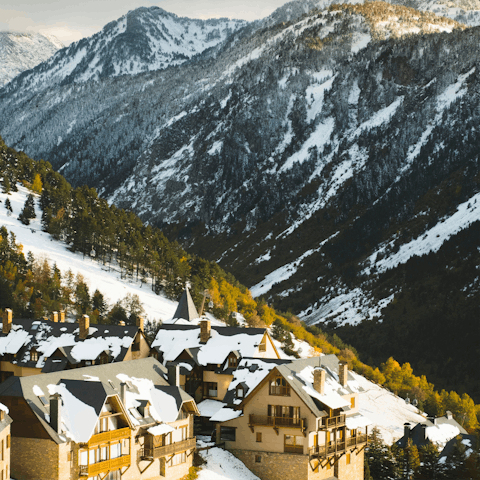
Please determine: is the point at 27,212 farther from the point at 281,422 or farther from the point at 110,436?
A: the point at 110,436

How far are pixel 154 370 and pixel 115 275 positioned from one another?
8869 centimetres

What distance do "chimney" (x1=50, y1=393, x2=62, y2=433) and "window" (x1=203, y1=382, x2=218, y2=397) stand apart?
24.9m

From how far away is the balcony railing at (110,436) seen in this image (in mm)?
57594

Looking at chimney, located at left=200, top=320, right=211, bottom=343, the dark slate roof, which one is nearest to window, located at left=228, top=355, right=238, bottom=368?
chimney, located at left=200, top=320, right=211, bottom=343

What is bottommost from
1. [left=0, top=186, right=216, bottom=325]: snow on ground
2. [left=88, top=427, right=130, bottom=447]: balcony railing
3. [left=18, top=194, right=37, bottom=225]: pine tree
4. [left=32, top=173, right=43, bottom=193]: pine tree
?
[left=88, top=427, right=130, bottom=447]: balcony railing

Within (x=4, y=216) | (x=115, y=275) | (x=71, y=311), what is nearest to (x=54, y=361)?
(x=71, y=311)

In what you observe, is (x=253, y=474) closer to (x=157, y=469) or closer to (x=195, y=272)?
(x=157, y=469)

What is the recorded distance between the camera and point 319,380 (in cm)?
7100

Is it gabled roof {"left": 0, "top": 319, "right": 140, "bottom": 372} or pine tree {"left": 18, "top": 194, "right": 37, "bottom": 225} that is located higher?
pine tree {"left": 18, "top": 194, "right": 37, "bottom": 225}

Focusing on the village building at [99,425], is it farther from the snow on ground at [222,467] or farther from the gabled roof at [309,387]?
the gabled roof at [309,387]

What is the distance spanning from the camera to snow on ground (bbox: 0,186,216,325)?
473ft

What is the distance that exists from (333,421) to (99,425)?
22282mm

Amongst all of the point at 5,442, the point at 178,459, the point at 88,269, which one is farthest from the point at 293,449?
the point at 88,269

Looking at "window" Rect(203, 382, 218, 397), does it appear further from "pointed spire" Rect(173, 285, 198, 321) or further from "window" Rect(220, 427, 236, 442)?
"pointed spire" Rect(173, 285, 198, 321)
